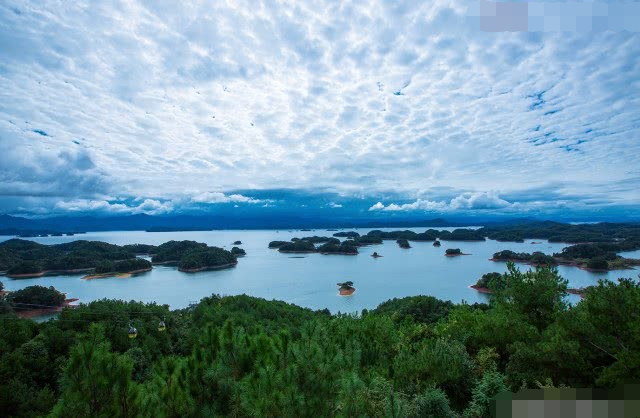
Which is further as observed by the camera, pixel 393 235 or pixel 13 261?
pixel 393 235

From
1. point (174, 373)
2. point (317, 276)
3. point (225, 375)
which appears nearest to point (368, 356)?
point (225, 375)

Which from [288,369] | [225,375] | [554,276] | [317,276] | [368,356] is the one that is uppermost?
[554,276]

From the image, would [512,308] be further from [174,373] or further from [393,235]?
[393,235]

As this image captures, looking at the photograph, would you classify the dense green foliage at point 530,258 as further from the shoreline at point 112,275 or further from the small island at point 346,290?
the shoreline at point 112,275

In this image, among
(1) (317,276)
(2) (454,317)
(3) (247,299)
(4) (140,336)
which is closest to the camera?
(2) (454,317)

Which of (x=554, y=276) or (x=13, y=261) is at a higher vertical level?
(x=554, y=276)

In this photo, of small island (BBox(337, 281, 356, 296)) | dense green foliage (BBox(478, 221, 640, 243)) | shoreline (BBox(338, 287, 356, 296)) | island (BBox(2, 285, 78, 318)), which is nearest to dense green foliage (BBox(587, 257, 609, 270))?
dense green foliage (BBox(478, 221, 640, 243))
